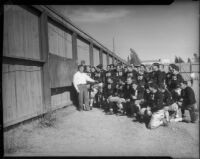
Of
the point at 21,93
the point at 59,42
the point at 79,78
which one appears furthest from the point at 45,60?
the point at 79,78

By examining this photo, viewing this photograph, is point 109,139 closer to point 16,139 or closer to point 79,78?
point 16,139

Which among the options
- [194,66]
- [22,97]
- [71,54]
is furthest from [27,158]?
[194,66]

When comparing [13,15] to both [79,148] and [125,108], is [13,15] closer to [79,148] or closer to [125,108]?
[79,148]

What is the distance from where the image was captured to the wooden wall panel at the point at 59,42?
606 centimetres

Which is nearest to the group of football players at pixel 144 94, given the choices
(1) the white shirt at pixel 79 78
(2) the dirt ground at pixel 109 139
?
(2) the dirt ground at pixel 109 139

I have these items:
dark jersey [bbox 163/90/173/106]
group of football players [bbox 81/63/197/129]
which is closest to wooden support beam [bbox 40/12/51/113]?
group of football players [bbox 81/63/197/129]

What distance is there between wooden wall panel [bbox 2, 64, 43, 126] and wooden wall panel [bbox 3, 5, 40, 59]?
1.14ft

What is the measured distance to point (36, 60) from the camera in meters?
5.33

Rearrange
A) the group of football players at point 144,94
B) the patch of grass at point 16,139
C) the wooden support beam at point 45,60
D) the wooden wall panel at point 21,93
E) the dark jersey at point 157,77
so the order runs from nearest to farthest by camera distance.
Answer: the patch of grass at point 16,139
the wooden wall panel at point 21,93
the wooden support beam at point 45,60
the group of football players at point 144,94
the dark jersey at point 157,77

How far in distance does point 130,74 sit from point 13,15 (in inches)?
152

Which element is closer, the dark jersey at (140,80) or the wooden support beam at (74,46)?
the dark jersey at (140,80)

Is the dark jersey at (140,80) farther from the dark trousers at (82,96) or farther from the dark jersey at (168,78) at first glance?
the dark trousers at (82,96)

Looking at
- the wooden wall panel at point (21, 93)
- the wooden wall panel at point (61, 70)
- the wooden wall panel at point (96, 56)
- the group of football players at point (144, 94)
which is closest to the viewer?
the wooden wall panel at point (21, 93)

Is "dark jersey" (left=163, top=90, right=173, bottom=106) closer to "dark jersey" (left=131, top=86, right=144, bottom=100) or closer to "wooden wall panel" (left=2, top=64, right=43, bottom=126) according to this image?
"dark jersey" (left=131, top=86, right=144, bottom=100)
